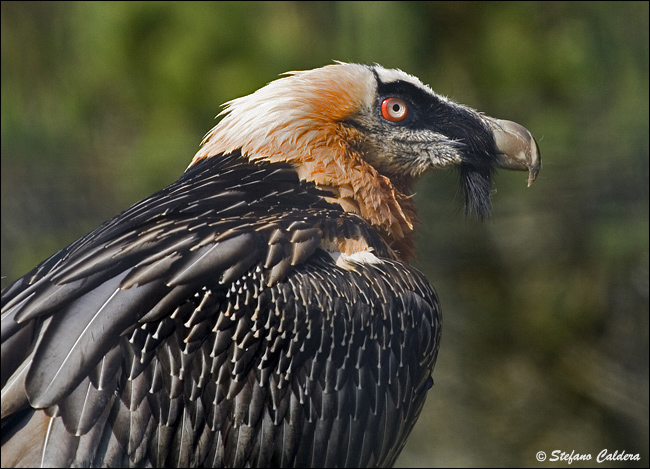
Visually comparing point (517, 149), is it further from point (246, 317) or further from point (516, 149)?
point (246, 317)

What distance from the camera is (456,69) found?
8344 millimetres

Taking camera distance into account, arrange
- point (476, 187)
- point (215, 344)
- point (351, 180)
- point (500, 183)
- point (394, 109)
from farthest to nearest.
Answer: point (500, 183) < point (476, 187) < point (394, 109) < point (351, 180) < point (215, 344)

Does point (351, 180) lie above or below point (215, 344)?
above

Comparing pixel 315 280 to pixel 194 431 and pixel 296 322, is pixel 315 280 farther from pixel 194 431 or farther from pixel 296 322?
pixel 194 431

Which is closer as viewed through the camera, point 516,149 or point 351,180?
point 351,180

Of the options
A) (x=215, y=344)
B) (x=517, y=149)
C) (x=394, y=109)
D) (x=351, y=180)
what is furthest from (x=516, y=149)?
(x=215, y=344)

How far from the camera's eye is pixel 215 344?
251cm

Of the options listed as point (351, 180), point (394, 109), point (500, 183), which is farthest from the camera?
point (500, 183)

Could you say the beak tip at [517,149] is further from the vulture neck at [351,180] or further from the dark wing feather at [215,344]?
the dark wing feather at [215,344]

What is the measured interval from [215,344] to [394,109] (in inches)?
58.7

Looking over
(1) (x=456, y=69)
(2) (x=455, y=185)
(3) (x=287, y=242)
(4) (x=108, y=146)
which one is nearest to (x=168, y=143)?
(4) (x=108, y=146)

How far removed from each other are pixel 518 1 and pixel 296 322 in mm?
7014

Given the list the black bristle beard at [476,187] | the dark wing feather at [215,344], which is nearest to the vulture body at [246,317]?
the dark wing feather at [215,344]

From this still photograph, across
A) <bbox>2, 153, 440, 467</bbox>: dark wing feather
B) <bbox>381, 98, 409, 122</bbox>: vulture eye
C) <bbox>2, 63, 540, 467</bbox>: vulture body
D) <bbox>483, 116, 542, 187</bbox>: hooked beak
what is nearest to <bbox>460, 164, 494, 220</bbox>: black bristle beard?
<bbox>483, 116, 542, 187</bbox>: hooked beak
